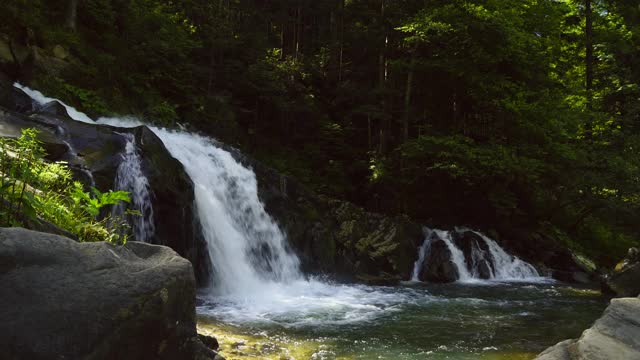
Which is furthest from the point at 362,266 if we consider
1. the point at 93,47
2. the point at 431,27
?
the point at 93,47

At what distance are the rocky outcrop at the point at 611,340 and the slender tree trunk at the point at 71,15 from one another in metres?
18.5

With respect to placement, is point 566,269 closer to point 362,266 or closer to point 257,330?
point 362,266

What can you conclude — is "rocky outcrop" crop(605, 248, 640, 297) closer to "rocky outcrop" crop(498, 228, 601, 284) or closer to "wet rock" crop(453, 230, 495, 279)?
"rocky outcrop" crop(498, 228, 601, 284)

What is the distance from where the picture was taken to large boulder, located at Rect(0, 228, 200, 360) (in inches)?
132

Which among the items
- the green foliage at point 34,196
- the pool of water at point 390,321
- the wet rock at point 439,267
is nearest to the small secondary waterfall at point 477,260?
the wet rock at point 439,267

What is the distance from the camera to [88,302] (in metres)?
3.60

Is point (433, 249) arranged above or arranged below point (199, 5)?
below

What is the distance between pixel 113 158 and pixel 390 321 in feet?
22.4

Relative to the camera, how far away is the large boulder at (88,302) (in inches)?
132

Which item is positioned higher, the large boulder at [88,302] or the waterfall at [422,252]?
the large boulder at [88,302]

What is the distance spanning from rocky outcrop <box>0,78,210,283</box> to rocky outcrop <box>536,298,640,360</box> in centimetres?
833

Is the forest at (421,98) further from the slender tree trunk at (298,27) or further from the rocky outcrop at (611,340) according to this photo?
the rocky outcrop at (611,340)

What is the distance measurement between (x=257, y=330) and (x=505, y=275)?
13.4m

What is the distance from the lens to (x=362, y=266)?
53.3ft
